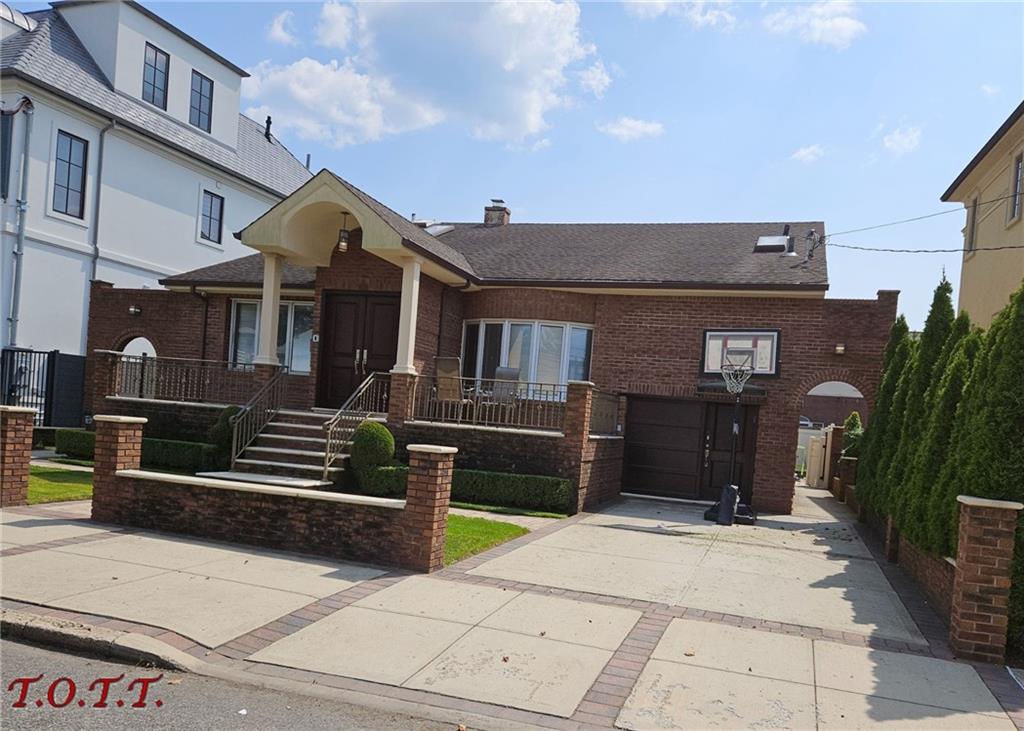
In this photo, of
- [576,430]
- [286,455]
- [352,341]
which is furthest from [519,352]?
[286,455]

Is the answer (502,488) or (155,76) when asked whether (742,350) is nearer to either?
(502,488)

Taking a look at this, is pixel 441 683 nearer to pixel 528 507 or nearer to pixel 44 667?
pixel 44 667

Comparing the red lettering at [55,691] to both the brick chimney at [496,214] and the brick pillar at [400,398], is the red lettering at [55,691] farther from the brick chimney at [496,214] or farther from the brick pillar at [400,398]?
the brick chimney at [496,214]

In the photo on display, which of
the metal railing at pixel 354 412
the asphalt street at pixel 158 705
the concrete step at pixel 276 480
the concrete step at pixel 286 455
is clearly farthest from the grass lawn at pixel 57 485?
the asphalt street at pixel 158 705

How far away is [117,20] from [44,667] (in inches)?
842

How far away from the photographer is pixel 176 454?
14.2 m

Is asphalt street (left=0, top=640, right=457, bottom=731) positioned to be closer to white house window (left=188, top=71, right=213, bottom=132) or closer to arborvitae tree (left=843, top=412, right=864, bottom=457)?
arborvitae tree (left=843, top=412, right=864, bottom=457)

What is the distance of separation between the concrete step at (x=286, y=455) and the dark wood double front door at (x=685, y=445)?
6.57 metres

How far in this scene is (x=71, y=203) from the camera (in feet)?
63.8

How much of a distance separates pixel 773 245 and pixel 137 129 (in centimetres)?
1662

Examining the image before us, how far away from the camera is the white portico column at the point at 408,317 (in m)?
13.9

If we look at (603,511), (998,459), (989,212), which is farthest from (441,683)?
(989,212)

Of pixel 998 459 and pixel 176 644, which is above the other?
pixel 998 459

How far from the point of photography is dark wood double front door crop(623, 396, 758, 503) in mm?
15836
